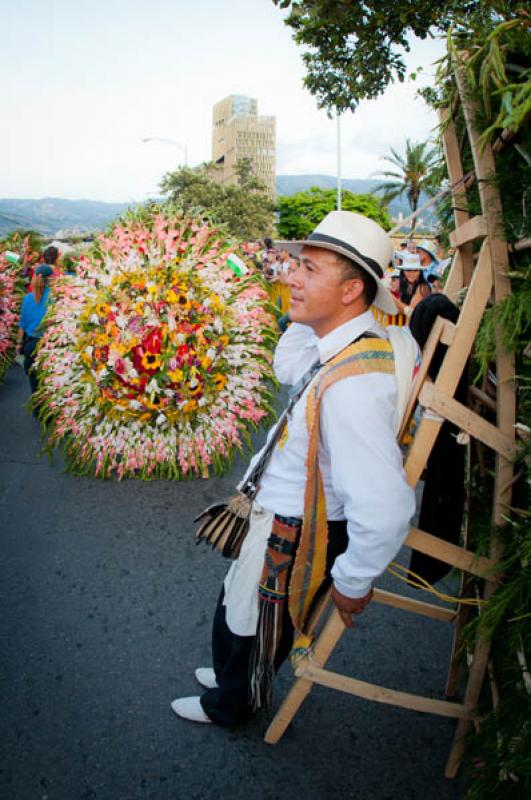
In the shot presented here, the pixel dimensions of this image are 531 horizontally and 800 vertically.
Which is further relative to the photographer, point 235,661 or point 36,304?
point 36,304

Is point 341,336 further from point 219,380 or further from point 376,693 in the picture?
point 219,380

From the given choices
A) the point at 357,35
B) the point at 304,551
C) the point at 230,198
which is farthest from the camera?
the point at 230,198

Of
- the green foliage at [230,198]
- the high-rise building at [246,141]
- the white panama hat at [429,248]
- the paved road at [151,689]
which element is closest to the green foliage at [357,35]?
the white panama hat at [429,248]

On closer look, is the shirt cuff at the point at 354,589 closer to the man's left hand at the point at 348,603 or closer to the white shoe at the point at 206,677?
the man's left hand at the point at 348,603

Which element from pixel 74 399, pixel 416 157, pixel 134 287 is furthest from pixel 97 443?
pixel 416 157

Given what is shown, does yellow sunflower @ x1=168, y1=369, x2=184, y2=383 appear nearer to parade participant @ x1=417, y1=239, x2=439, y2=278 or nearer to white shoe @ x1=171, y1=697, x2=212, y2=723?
white shoe @ x1=171, y1=697, x2=212, y2=723

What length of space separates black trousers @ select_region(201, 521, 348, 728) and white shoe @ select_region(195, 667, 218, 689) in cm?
16

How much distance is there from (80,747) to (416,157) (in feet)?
157

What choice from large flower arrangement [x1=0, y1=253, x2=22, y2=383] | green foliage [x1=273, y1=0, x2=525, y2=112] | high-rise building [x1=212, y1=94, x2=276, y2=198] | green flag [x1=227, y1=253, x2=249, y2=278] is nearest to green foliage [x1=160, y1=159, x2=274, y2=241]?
large flower arrangement [x1=0, y1=253, x2=22, y2=383]

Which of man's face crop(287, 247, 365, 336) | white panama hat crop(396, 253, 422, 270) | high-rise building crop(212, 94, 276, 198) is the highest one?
high-rise building crop(212, 94, 276, 198)

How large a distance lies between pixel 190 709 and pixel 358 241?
218cm

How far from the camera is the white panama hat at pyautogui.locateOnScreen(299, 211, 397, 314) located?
76.9 inches

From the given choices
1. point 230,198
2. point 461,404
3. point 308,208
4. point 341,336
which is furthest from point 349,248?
point 308,208

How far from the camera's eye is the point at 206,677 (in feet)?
9.39
